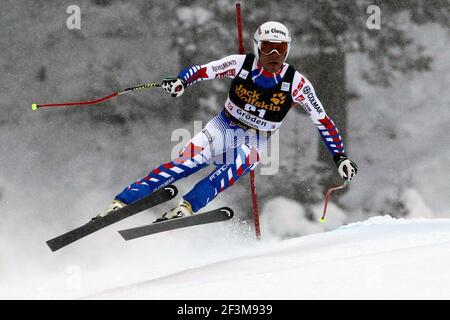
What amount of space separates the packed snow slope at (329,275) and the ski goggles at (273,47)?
1.39 metres

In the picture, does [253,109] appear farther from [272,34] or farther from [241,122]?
[272,34]

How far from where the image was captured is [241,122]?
15.8 ft

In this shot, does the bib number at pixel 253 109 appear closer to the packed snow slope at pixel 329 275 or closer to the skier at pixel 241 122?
the skier at pixel 241 122

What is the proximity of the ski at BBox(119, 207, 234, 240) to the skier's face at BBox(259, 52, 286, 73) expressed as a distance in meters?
1.03

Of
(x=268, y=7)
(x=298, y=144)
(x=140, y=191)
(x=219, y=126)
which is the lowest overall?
(x=140, y=191)

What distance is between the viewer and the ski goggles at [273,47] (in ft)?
14.7

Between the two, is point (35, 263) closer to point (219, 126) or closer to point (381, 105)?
point (219, 126)

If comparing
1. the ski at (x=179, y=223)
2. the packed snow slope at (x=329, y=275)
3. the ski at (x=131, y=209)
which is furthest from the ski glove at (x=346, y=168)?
the ski at (x=131, y=209)

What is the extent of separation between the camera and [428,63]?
927cm

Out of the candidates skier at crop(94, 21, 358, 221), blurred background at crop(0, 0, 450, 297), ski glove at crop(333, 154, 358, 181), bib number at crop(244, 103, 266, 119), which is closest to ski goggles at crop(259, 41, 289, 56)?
skier at crop(94, 21, 358, 221)

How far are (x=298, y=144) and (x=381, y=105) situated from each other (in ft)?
4.24

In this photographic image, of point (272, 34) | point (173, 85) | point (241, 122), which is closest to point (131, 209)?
point (173, 85)

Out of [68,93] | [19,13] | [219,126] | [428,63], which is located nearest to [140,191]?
A: [219,126]

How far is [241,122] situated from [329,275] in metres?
1.65
